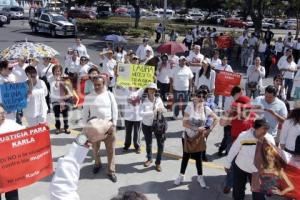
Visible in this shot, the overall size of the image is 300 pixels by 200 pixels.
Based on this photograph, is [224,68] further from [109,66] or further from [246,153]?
[246,153]

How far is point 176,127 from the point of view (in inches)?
464

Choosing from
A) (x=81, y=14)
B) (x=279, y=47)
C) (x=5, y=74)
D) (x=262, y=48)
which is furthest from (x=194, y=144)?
(x=81, y=14)

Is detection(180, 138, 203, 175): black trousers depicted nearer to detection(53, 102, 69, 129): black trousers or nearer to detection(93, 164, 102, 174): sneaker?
detection(93, 164, 102, 174): sneaker

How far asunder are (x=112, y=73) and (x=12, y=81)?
14.2 feet

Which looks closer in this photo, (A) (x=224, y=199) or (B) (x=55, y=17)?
(A) (x=224, y=199)

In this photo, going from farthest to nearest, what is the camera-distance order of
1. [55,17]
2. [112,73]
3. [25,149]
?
[55,17]
[112,73]
[25,149]

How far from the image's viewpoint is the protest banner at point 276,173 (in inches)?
238

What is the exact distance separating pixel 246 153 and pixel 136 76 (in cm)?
466

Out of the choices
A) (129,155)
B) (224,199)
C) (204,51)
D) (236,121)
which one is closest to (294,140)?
(236,121)

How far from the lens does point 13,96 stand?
8984 millimetres

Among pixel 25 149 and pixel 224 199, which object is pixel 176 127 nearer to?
pixel 224 199

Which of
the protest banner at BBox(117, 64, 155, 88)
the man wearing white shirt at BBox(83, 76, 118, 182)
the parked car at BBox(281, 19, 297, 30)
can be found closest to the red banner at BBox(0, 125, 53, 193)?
the man wearing white shirt at BBox(83, 76, 118, 182)

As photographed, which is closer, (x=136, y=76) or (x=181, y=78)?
(x=136, y=76)

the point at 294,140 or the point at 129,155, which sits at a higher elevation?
the point at 294,140
